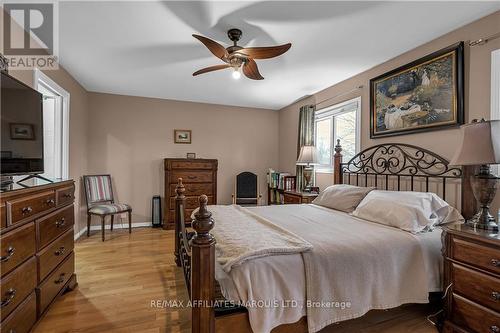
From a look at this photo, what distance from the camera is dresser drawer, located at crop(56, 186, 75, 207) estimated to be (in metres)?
2.01

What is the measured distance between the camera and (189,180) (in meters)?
4.46

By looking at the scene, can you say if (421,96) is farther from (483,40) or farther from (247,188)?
(247,188)

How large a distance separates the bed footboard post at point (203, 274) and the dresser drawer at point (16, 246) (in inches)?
41.1

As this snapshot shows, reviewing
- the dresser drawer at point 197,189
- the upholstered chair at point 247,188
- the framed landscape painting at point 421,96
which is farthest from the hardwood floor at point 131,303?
the upholstered chair at point 247,188

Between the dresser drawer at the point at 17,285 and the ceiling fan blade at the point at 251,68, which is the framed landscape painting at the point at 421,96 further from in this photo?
the dresser drawer at the point at 17,285

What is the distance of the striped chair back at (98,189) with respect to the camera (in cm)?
388

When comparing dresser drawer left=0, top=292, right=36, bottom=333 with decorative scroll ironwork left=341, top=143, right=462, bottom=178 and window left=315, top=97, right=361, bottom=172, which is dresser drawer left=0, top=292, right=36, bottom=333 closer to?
decorative scroll ironwork left=341, top=143, right=462, bottom=178

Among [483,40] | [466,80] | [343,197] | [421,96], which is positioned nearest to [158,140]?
[343,197]

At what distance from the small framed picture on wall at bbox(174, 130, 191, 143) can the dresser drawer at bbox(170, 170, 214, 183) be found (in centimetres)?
73

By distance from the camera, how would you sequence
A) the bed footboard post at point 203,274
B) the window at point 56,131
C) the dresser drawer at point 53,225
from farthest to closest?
the window at point 56,131
the dresser drawer at point 53,225
the bed footboard post at point 203,274

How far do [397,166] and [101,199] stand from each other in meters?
4.30

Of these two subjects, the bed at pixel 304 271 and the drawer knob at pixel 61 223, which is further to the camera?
the drawer knob at pixel 61 223

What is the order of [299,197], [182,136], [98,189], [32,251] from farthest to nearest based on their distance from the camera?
[182,136], [98,189], [299,197], [32,251]

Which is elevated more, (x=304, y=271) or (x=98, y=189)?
(x=98, y=189)
